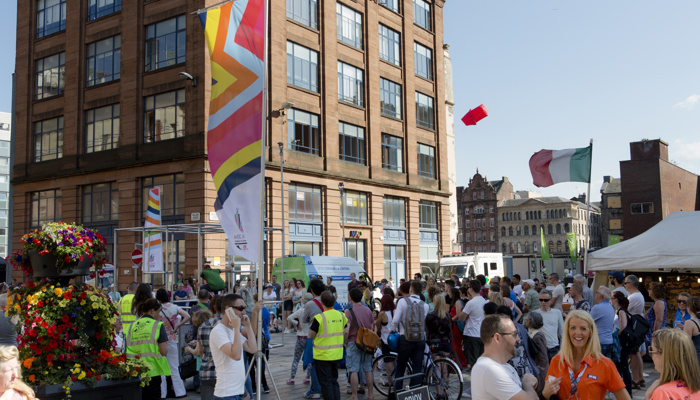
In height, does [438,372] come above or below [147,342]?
below

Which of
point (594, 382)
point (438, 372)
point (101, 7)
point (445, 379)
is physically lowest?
point (445, 379)

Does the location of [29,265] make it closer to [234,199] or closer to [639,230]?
[234,199]

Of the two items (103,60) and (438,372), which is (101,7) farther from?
(438,372)

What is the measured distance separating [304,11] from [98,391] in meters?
30.7

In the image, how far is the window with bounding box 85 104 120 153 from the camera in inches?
1297

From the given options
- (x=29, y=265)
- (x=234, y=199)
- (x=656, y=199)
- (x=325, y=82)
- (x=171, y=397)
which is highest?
(x=325, y=82)

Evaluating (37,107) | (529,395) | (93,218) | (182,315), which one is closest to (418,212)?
(93,218)

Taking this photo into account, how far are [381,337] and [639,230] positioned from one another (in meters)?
67.4

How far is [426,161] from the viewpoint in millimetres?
44281

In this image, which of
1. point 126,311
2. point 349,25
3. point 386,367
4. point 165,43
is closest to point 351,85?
point 349,25

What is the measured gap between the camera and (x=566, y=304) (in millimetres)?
13547

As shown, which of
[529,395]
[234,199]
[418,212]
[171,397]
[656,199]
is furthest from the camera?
[656,199]

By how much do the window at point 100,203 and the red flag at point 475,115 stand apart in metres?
19.1

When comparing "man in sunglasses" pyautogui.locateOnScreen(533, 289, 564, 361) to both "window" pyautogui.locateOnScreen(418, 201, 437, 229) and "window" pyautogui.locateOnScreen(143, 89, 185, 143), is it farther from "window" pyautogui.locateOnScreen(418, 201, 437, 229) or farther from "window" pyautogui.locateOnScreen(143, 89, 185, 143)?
"window" pyautogui.locateOnScreen(418, 201, 437, 229)
